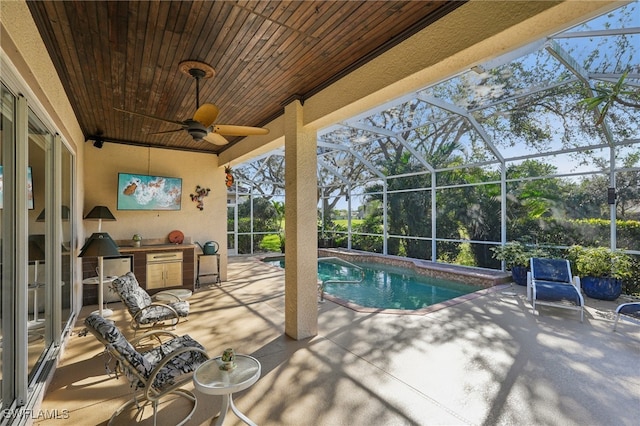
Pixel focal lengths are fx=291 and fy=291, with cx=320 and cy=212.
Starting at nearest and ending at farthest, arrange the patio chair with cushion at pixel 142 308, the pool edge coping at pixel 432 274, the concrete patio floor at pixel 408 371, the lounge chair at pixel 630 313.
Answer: the concrete patio floor at pixel 408 371
the patio chair with cushion at pixel 142 308
the lounge chair at pixel 630 313
the pool edge coping at pixel 432 274

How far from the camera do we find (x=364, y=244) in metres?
12.5

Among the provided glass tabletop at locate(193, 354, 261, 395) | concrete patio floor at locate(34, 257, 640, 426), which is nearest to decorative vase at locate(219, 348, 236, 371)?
glass tabletop at locate(193, 354, 261, 395)

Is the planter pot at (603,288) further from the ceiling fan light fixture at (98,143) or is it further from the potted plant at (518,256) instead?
the ceiling fan light fixture at (98,143)

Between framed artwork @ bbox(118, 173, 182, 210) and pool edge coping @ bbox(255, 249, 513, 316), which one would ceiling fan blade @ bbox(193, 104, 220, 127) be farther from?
framed artwork @ bbox(118, 173, 182, 210)

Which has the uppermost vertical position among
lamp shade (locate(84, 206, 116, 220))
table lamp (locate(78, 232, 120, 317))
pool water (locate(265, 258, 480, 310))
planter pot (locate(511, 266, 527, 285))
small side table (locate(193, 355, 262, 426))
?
lamp shade (locate(84, 206, 116, 220))

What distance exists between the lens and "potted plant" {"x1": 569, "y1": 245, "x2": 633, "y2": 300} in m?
5.70

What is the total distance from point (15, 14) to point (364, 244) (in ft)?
38.0

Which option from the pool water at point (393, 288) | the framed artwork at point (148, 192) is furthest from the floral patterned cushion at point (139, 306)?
the pool water at point (393, 288)

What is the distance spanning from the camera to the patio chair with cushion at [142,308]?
148 inches

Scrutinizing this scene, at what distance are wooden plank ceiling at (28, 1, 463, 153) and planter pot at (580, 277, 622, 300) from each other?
6.53 meters

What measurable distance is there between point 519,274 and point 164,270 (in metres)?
8.30

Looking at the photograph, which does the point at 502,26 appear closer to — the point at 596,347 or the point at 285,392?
the point at 285,392

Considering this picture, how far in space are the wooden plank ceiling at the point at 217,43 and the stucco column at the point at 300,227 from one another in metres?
0.58

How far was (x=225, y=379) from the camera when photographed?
2182mm
